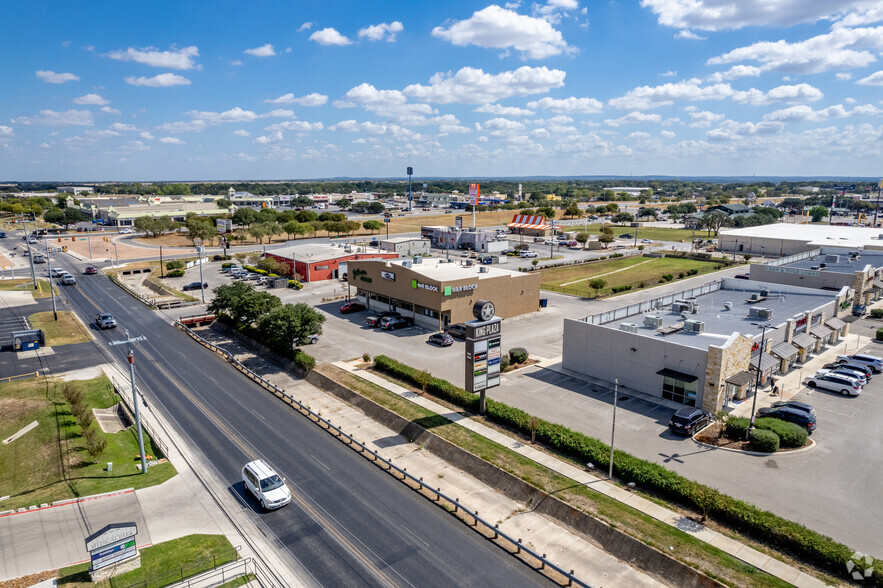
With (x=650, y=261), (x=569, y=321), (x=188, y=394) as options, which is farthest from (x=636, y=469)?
(x=650, y=261)

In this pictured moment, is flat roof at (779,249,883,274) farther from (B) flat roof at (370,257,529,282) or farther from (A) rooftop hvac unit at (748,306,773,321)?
(B) flat roof at (370,257,529,282)

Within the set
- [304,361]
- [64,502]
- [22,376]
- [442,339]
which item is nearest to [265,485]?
[64,502]

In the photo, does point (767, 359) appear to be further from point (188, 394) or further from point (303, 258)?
point (303, 258)

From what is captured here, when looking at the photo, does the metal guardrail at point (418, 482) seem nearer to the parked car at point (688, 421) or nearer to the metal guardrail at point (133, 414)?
the metal guardrail at point (133, 414)

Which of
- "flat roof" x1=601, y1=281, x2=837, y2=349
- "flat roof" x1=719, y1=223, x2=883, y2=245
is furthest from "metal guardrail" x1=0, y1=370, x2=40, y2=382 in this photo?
"flat roof" x1=719, y1=223, x2=883, y2=245

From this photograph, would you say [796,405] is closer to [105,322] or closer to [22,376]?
[22,376]

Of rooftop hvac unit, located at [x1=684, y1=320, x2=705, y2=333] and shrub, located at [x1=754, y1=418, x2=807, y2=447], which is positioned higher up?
rooftop hvac unit, located at [x1=684, y1=320, x2=705, y2=333]

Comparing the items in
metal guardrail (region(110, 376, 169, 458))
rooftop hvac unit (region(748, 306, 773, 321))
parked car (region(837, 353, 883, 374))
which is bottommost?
metal guardrail (region(110, 376, 169, 458))
